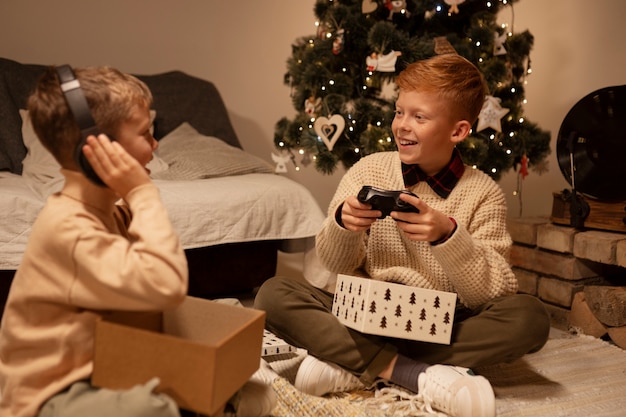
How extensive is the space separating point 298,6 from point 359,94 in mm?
1176

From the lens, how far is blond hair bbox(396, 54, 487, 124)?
5.11ft

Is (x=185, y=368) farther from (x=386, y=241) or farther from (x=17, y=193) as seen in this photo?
(x=17, y=193)

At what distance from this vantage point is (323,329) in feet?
4.92

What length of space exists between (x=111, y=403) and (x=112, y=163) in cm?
34

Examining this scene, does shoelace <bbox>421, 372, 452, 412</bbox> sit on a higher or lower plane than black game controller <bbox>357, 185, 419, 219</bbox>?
lower

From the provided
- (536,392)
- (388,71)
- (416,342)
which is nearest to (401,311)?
(416,342)

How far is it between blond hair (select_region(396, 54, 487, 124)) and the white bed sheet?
0.80m

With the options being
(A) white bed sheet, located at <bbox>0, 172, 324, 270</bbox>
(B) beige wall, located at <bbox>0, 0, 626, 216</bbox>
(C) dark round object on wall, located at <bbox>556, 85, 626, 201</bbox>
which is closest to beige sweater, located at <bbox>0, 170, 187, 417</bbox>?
(A) white bed sheet, located at <bbox>0, 172, 324, 270</bbox>

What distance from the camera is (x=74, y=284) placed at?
91cm

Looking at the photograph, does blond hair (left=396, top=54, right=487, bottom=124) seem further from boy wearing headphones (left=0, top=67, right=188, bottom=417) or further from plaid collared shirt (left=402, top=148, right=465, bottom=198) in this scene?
boy wearing headphones (left=0, top=67, right=188, bottom=417)

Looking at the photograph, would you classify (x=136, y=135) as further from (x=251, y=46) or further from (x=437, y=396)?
(x=251, y=46)

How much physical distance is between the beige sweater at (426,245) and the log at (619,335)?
59cm

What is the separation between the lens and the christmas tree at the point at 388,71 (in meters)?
2.19

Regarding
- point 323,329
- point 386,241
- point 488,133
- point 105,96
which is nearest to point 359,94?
point 488,133
